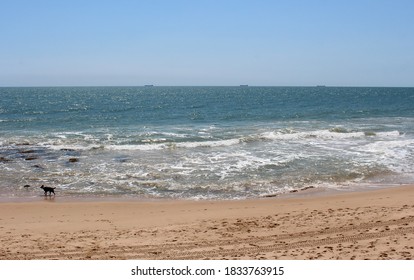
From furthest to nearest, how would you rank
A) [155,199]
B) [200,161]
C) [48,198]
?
[200,161]
[48,198]
[155,199]

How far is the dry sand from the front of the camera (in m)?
9.63

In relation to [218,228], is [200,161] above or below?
above

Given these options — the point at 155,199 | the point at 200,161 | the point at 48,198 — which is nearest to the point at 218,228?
the point at 155,199

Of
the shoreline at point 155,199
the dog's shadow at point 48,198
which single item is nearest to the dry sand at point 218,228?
the dog's shadow at point 48,198

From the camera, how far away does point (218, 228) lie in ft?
39.6

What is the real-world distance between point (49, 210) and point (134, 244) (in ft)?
20.8

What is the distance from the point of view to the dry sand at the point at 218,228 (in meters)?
9.63

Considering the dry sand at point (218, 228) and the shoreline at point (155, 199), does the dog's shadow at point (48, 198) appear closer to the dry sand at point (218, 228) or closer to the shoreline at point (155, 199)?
the shoreline at point (155, 199)

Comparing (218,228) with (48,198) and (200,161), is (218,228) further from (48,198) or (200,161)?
(200,161)

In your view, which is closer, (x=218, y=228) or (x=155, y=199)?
(x=218, y=228)

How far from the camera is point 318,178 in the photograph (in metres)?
20.0

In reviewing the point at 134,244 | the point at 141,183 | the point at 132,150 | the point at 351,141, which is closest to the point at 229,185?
the point at 141,183

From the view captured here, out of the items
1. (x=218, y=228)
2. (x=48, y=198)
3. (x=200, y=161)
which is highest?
(x=200, y=161)

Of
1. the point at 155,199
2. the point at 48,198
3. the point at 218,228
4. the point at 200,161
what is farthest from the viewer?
the point at 200,161
